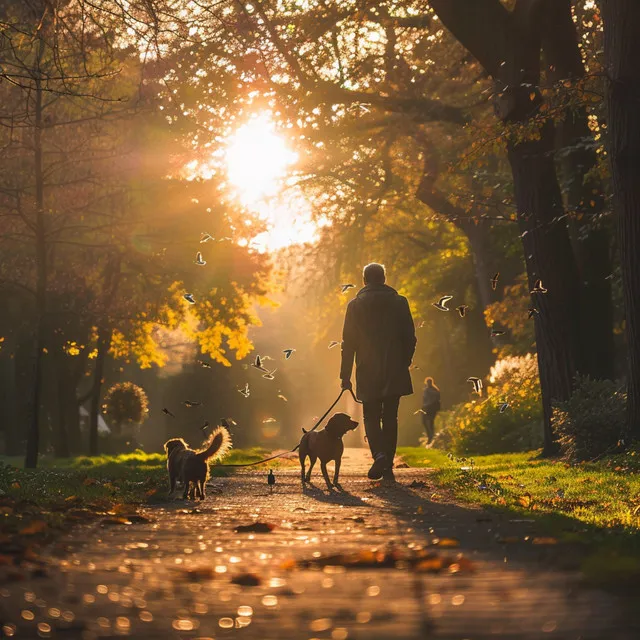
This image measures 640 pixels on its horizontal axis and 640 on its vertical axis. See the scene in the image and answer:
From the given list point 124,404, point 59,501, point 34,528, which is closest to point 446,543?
point 34,528

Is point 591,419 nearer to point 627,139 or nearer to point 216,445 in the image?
point 627,139

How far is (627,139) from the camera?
557 inches

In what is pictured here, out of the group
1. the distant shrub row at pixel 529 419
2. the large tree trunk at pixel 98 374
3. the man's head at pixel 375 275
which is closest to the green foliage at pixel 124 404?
the large tree trunk at pixel 98 374

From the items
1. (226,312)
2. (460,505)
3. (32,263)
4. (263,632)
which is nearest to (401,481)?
(460,505)

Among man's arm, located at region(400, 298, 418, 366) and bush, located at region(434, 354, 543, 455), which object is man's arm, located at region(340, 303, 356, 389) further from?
bush, located at region(434, 354, 543, 455)

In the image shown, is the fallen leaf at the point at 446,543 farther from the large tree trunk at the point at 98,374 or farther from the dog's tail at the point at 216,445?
the large tree trunk at the point at 98,374

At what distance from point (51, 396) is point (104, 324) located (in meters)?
15.4

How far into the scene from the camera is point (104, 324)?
27.0m

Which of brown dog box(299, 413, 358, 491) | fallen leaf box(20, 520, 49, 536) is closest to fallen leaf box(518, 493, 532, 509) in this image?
brown dog box(299, 413, 358, 491)

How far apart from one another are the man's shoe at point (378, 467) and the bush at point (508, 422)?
37.2 feet

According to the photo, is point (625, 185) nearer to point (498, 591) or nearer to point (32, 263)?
point (498, 591)

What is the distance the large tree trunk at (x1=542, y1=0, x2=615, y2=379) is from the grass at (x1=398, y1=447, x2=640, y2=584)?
2.21 m

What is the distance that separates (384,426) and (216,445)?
233cm

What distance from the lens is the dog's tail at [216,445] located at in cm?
1094
